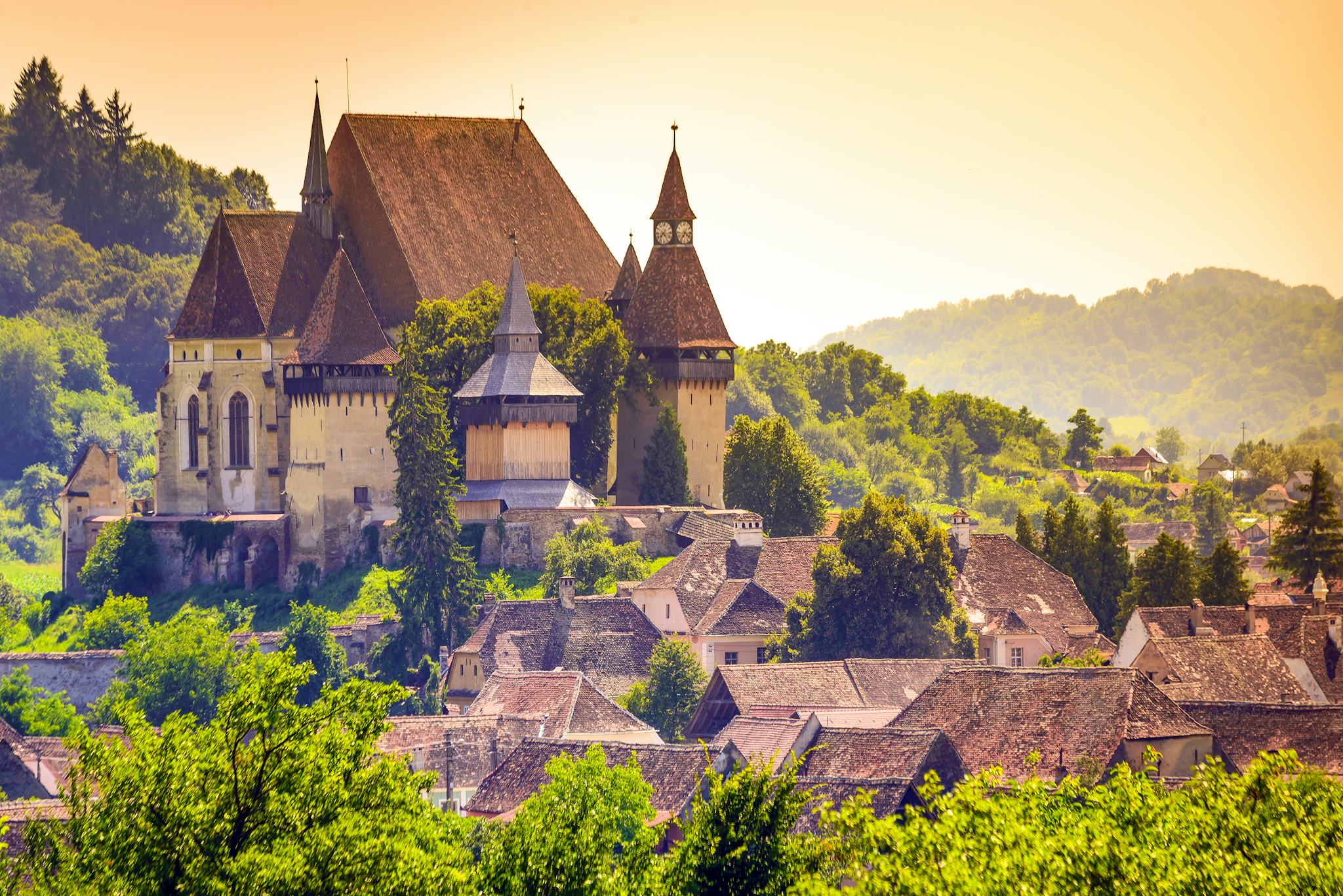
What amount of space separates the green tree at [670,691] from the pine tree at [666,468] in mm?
13580

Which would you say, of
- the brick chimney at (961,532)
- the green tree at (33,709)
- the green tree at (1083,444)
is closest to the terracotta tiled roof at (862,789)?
the green tree at (33,709)

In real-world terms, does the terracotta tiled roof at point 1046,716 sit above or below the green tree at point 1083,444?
below

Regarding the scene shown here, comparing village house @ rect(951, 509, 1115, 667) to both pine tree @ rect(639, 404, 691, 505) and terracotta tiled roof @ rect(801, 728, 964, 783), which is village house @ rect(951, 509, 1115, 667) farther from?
terracotta tiled roof @ rect(801, 728, 964, 783)

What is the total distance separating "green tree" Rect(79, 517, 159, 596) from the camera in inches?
3007

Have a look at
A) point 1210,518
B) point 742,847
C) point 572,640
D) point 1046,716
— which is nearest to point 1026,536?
point 572,640

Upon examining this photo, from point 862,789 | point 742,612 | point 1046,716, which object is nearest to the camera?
point 862,789

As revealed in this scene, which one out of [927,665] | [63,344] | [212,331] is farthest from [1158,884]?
[63,344]

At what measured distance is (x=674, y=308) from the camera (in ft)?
267

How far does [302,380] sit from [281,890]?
144 feet

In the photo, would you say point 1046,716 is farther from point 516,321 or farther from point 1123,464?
point 1123,464

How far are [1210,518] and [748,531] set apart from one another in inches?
2491

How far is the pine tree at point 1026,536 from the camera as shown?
79250 mm

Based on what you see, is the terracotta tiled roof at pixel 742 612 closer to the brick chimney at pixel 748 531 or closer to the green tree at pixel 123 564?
the brick chimney at pixel 748 531

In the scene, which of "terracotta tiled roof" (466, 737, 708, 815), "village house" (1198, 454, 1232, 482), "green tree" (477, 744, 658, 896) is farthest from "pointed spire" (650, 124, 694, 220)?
Answer: "village house" (1198, 454, 1232, 482)
